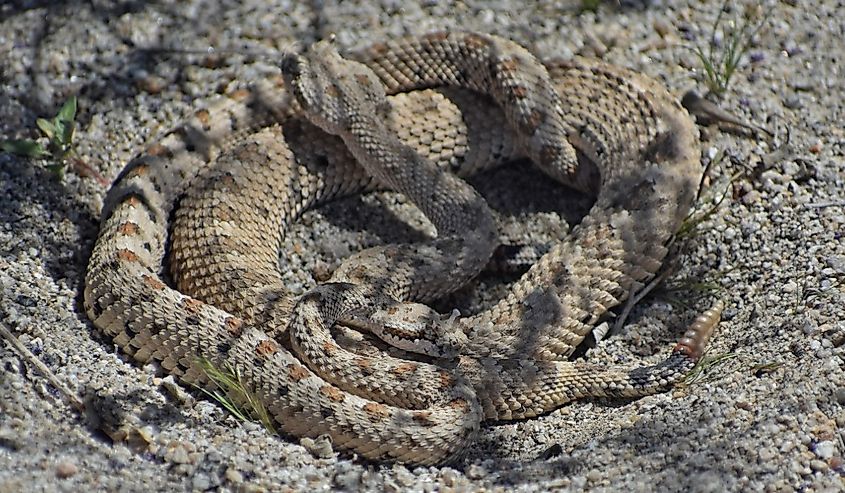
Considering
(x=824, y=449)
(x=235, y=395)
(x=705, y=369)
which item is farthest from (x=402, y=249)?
(x=824, y=449)

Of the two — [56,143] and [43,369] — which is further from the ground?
[56,143]

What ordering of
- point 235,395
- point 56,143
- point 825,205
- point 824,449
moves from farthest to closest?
point 56,143, point 825,205, point 235,395, point 824,449

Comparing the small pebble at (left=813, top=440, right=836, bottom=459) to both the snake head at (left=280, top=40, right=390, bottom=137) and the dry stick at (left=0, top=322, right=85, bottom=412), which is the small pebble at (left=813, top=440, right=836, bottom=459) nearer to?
the snake head at (left=280, top=40, right=390, bottom=137)

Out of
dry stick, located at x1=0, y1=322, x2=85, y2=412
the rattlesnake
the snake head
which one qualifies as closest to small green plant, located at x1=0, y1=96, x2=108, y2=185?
A: the rattlesnake

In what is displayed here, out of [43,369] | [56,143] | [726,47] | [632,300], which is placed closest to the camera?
[43,369]

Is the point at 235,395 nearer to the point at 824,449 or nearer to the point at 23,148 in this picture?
the point at 23,148

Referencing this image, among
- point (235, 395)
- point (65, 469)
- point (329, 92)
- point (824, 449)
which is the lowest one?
point (235, 395)

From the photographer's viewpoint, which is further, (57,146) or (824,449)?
(57,146)

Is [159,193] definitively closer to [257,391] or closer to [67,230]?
[67,230]
